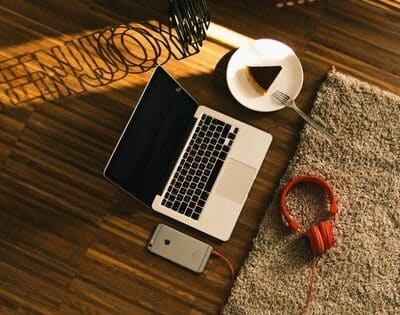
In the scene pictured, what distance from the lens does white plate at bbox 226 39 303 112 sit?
1178mm

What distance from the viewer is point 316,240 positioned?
3.60 ft

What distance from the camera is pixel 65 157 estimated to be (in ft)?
3.99

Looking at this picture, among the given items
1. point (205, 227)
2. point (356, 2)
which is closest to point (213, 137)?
point (205, 227)

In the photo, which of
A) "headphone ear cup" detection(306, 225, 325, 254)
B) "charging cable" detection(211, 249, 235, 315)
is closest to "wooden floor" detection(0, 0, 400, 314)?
"charging cable" detection(211, 249, 235, 315)

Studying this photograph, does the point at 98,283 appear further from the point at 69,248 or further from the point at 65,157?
the point at 65,157

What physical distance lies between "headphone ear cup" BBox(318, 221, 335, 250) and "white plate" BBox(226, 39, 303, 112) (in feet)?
0.95

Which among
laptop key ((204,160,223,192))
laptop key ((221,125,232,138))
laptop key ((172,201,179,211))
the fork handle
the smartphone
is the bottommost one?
the smartphone

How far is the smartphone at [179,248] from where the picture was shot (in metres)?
1.14

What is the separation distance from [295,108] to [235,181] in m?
0.22

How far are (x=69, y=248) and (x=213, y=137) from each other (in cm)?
43

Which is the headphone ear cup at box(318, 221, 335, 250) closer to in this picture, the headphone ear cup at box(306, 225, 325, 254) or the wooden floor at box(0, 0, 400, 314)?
the headphone ear cup at box(306, 225, 325, 254)

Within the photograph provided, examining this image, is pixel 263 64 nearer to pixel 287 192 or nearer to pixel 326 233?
pixel 287 192

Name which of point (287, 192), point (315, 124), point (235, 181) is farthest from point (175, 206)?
point (315, 124)

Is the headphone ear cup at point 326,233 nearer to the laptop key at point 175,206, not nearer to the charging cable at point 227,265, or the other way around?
the charging cable at point 227,265
